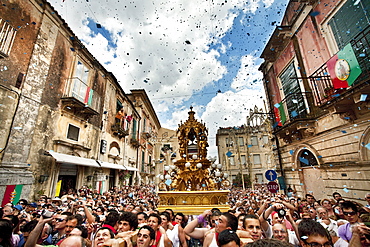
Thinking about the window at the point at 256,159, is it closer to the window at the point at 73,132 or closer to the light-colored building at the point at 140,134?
the light-colored building at the point at 140,134

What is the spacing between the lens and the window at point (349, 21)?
584 cm

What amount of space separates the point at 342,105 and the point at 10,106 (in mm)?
12663

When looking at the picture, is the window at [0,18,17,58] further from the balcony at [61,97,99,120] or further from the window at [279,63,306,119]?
the window at [279,63,306,119]

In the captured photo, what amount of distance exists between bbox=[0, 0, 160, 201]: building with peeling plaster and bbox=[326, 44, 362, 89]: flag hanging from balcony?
12.1 meters

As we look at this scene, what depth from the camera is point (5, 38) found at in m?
6.94

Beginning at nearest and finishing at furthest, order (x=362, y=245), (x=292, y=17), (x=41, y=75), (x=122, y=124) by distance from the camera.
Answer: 1. (x=362, y=245)
2. (x=41, y=75)
3. (x=292, y=17)
4. (x=122, y=124)

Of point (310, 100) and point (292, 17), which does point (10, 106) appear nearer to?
point (310, 100)

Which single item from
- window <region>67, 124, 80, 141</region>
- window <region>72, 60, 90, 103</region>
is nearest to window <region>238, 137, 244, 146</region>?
window <region>72, 60, 90, 103</region>

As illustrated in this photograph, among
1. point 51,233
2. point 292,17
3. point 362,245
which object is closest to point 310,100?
point 292,17

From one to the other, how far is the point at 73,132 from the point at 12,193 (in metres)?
4.35

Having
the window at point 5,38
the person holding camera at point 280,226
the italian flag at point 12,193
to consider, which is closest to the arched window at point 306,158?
the person holding camera at point 280,226

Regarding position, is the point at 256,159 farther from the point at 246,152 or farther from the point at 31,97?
the point at 31,97

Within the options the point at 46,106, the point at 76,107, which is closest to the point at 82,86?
the point at 76,107

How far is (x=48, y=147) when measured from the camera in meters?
8.67
